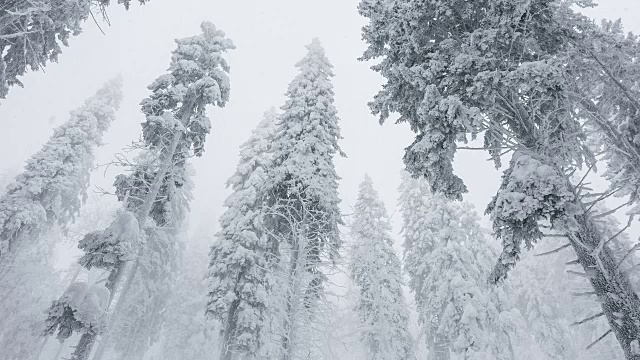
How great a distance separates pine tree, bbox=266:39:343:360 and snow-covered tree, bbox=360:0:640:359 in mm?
6207

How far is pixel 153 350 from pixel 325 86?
158ft

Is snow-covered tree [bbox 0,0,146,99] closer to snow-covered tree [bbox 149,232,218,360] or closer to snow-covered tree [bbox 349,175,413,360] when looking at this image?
snow-covered tree [bbox 349,175,413,360]

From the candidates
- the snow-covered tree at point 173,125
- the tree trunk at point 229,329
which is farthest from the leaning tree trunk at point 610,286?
Result: the tree trunk at point 229,329

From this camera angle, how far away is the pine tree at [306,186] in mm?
12359

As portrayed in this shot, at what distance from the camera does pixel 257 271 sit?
16031 millimetres

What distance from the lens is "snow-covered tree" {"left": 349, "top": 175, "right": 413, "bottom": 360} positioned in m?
20.0

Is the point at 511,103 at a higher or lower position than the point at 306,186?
lower

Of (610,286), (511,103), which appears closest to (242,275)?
(511,103)

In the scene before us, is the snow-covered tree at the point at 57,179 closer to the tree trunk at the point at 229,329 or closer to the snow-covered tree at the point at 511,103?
the tree trunk at the point at 229,329

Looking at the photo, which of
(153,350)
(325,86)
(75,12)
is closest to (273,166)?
(325,86)

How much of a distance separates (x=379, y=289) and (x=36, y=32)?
18739 mm

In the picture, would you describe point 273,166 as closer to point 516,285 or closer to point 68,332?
point 68,332

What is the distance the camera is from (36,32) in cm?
932

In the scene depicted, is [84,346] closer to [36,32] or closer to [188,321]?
[36,32]
